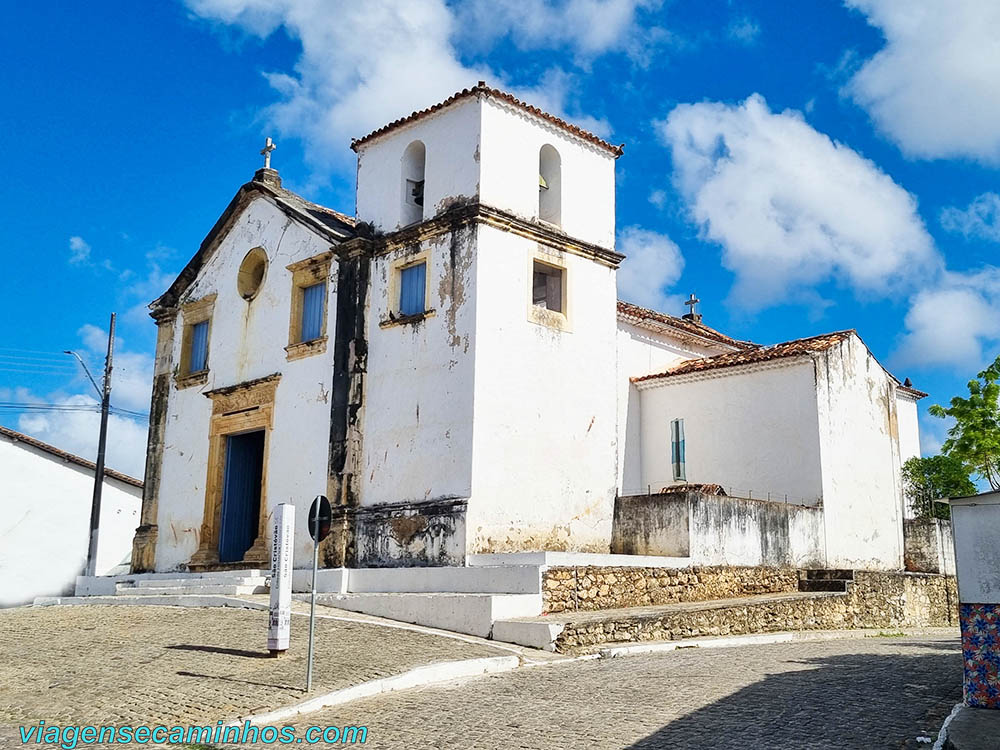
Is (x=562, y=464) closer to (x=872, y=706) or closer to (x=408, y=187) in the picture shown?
(x=408, y=187)

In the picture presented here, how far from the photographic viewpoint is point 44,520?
86.8 feet

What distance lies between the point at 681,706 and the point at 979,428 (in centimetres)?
1685

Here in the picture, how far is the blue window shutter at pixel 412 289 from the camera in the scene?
17.4 meters

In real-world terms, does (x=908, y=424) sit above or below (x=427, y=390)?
above

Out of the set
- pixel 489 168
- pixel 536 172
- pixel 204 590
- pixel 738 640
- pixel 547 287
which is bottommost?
pixel 738 640

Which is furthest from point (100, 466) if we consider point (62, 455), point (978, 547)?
point (978, 547)

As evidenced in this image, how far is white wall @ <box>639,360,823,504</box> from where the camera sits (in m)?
18.5

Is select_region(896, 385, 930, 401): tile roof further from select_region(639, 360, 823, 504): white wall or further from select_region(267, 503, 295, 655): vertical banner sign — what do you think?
select_region(267, 503, 295, 655): vertical banner sign

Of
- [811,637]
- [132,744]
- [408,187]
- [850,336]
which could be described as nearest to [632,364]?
[850,336]

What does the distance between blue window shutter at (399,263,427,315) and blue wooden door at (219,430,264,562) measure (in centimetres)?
473

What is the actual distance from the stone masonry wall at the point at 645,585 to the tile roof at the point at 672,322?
6415 millimetres

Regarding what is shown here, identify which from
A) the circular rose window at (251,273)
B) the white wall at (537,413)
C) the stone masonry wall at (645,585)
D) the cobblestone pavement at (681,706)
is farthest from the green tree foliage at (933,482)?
the circular rose window at (251,273)

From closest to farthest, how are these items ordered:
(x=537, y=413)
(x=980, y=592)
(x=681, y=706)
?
(x=980, y=592), (x=681, y=706), (x=537, y=413)

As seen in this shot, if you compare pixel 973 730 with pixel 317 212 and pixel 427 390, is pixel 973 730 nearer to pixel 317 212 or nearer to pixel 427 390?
pixel 427 390
